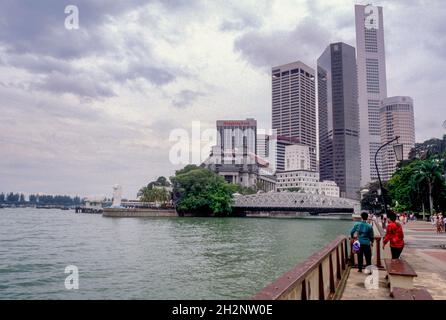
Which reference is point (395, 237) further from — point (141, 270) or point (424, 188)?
point (424, 188)

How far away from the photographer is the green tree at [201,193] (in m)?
91.2

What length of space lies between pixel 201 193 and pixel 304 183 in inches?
3340

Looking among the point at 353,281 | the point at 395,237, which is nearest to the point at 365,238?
the point at 395,237

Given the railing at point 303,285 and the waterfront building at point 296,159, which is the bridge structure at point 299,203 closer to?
the railing at point 303,285

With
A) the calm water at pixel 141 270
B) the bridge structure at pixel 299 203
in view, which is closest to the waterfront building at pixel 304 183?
the bridge structure at pixel 299 203

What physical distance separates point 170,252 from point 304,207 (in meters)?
69.3

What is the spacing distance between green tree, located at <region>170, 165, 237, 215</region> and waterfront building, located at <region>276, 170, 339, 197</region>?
72.0 m

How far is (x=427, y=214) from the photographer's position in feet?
206

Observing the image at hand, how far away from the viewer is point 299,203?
302 feet

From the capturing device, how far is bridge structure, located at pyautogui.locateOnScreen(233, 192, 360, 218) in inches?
3499

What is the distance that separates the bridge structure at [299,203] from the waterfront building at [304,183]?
62.1 metres

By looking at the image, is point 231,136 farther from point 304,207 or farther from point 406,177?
point 406,177
